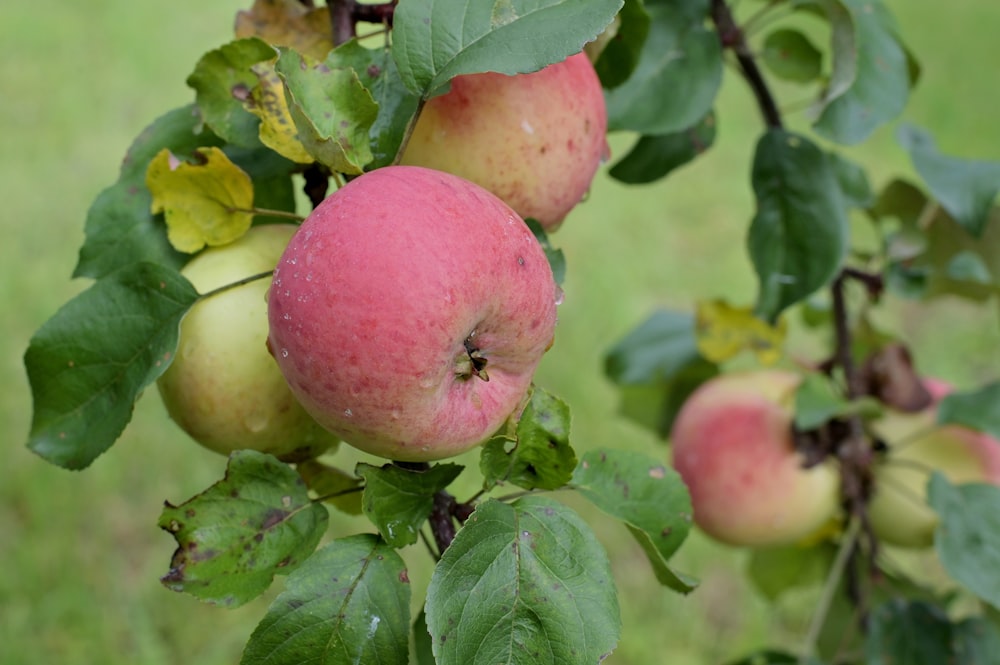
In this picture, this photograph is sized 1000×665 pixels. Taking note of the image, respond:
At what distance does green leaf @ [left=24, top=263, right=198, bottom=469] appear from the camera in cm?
66

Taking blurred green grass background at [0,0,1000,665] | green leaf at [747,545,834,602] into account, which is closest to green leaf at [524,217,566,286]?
green leaf at [747,545,834,602]

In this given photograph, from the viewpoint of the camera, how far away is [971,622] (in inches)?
47.3

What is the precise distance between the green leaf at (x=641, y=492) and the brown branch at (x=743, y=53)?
0.49 m

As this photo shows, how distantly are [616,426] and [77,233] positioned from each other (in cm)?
151

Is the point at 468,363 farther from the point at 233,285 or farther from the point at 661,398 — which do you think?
the point at 661,398

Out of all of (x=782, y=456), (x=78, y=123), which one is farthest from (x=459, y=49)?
(x=78, y=123)

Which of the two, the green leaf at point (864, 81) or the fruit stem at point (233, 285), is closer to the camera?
the fruit stem at point (233, 285)

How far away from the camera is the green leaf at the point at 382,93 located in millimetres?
637

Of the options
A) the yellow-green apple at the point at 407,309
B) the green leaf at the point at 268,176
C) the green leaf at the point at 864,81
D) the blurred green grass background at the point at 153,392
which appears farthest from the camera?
the blurred green grass background at the point at 153,392

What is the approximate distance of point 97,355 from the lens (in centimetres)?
67

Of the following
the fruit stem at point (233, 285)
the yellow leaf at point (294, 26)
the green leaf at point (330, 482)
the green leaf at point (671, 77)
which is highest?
the yellow leaf at point (294, 26)

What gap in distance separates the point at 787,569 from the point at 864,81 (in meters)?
0.75

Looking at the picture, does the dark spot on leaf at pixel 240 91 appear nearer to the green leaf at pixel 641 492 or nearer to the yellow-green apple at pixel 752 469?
the green leaf at pixel 641 492

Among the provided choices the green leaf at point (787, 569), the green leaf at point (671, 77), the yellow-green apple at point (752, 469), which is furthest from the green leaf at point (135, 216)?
the green leaf at point (787, 569)
